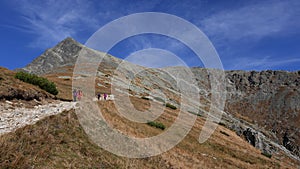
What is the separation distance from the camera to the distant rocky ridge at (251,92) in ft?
280

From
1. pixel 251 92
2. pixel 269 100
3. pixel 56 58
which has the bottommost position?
pixel 269 100

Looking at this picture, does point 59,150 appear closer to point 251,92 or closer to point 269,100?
point 269,100

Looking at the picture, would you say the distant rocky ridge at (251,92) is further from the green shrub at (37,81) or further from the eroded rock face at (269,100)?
the green shrub at (37,81)

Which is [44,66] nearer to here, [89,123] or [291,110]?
[89,123]

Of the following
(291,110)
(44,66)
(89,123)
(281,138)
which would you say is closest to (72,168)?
(89,123)

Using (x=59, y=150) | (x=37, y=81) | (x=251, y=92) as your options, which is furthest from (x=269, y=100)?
(x=59, y=150)

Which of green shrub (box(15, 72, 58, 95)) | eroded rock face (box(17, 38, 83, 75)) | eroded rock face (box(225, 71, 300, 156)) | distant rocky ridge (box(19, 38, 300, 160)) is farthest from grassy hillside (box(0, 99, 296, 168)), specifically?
eroded rock face (box(17, 38, 83, 75))

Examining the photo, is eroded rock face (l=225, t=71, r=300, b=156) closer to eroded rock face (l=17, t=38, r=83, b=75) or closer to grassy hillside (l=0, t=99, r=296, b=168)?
grassy hillside (l=0, t=99, r=296, b=168)

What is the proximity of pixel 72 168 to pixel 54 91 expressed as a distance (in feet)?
73.8

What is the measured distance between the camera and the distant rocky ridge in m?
85.4

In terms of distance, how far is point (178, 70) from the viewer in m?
156

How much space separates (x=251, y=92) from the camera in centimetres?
14400

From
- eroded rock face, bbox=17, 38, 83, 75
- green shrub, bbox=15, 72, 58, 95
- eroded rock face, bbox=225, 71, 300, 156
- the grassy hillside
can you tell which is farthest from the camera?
eroded rock face, bbox=17, 38, 83, 75

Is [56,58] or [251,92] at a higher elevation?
[56,58]
